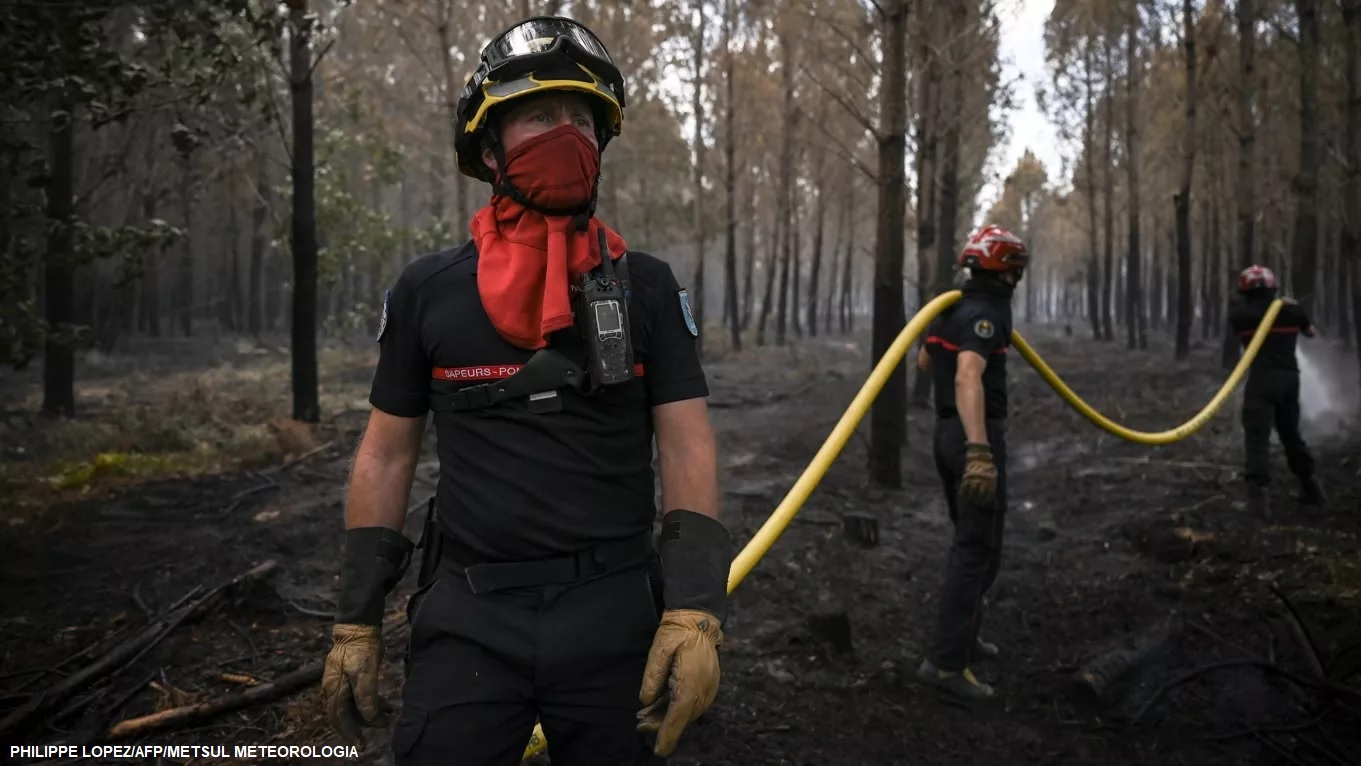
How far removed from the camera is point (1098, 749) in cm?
441

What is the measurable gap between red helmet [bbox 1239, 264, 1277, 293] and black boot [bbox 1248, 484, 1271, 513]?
1.87 m

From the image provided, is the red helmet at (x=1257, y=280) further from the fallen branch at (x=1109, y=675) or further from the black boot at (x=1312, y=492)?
the fallen branch at (x=1109, y=675)

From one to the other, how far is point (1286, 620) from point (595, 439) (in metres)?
5.13

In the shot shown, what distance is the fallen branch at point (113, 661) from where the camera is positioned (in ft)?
13.0

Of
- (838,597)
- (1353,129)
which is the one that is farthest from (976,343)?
(1353,129)

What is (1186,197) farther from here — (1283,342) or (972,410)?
(972,410)

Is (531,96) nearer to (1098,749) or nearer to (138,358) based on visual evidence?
(1098,749)

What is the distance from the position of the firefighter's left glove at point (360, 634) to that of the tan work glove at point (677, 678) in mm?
715

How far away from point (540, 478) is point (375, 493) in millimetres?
491

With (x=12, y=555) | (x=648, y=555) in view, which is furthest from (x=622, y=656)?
(x=12, y=555)

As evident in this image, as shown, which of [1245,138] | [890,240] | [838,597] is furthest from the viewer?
[1245,138]

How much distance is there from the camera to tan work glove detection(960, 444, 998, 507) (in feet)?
15.6

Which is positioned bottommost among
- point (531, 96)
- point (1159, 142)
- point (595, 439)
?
point (595, 439)

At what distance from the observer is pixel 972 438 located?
194 inches
